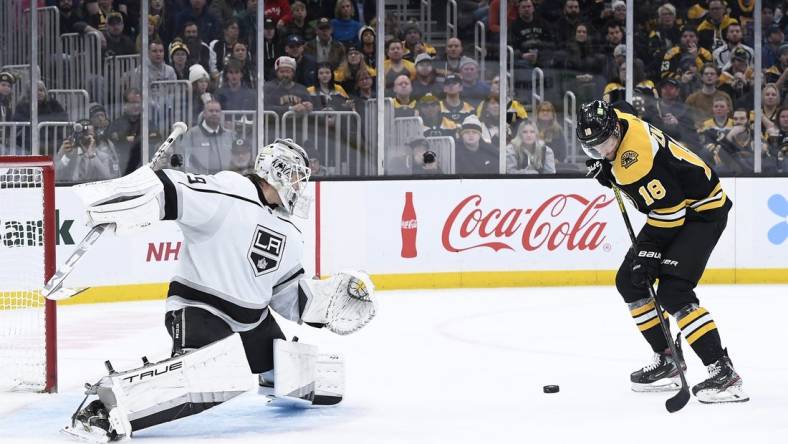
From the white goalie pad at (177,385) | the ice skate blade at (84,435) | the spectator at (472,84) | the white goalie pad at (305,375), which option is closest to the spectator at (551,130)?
the spectator at (472,84)

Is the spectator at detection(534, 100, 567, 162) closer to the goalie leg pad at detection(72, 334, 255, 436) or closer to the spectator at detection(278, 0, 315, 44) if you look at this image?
the spectator at detection(278, 0, 315, 44)

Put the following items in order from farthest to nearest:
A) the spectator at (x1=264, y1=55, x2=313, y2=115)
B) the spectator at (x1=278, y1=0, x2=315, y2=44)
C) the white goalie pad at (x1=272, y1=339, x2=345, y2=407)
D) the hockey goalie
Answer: the spectator at (x1=278, y1=0, x2=315, y2=44), the spectator at (x1=264, y1=55, x2=313, y2=115), the white goalie pad at (x1=272, y1=339, x2=345, y2=407), the hockey goalie

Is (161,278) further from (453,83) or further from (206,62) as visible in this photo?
(453,83)

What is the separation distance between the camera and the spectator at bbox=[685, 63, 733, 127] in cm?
1030

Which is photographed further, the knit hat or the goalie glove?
the knit hat

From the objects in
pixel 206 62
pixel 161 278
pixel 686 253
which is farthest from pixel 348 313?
pixel 206 62

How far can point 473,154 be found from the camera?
9773 mm

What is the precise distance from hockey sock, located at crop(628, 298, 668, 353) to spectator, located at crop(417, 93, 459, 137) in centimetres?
485

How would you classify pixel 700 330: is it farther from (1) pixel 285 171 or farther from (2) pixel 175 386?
(2) pixel 175 386

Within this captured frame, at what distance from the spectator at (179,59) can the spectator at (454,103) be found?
6.35 ft

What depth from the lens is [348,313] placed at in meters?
4.46

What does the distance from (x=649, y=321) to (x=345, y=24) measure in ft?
17.4

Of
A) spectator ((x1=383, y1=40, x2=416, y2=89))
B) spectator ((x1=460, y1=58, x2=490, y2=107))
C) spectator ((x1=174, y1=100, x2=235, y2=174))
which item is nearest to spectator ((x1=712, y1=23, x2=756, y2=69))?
spectator ((x1=460, y1=58, x2=490, y2=107))

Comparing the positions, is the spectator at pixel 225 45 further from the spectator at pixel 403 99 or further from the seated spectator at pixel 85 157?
the spectator at pixel 403 99
